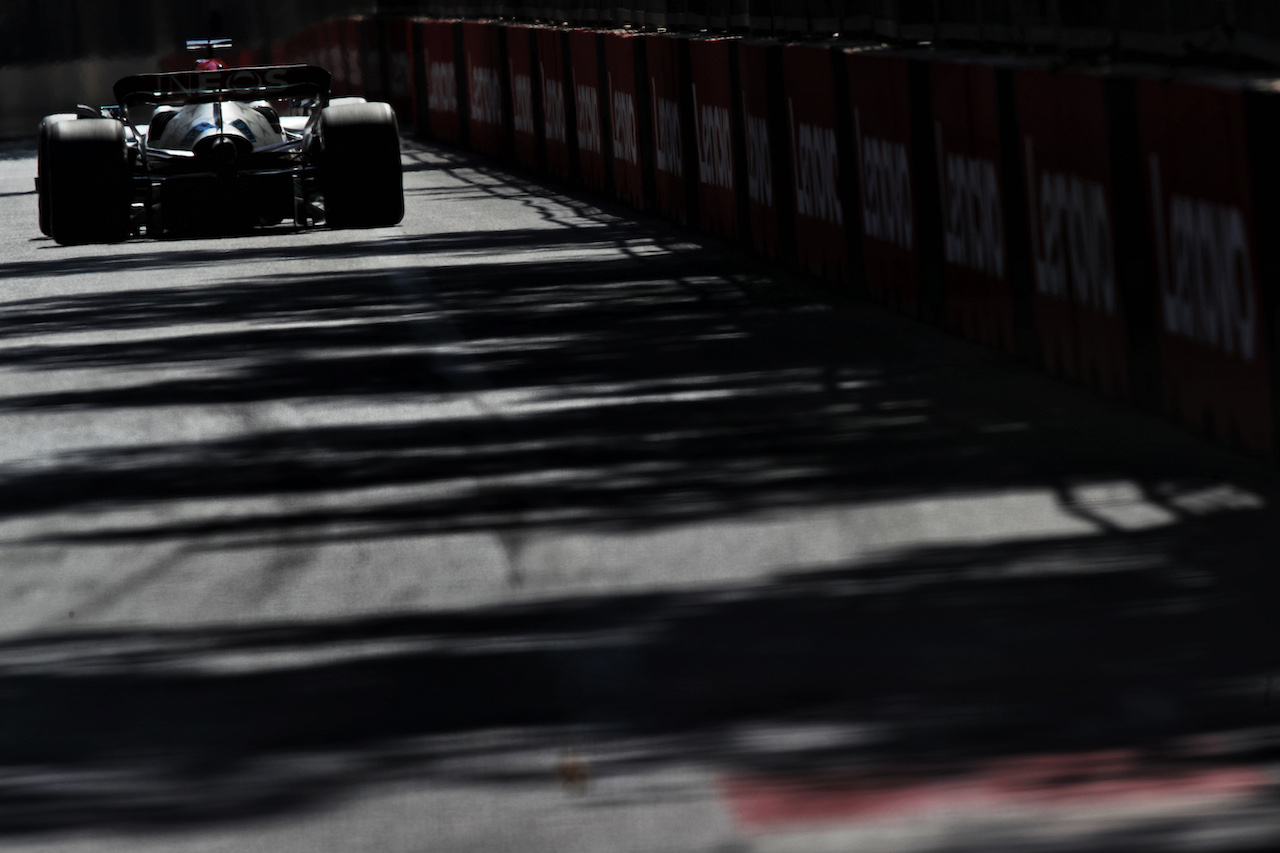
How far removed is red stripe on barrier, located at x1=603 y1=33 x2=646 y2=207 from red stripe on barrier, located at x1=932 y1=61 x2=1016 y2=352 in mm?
9302

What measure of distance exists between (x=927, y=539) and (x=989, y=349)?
4626mm

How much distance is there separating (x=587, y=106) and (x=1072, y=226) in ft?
47.8

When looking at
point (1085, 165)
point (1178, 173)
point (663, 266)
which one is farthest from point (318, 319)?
point (1178, 173)

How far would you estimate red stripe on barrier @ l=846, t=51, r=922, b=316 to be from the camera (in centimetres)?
1351

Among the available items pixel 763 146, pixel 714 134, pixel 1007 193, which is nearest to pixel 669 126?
pixel 714 134

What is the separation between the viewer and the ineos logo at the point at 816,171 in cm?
1519

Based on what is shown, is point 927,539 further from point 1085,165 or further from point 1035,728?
point 1085,165

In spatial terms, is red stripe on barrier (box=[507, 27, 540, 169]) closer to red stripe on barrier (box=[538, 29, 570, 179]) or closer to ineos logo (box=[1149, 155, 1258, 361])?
red stripe on barrier (box=[538, 29, 570, 179])

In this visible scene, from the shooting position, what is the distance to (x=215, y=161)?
1995 centimetres

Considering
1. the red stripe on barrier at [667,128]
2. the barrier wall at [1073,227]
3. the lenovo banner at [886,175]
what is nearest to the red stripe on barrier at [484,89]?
the red stripe on barrier at [667,128]

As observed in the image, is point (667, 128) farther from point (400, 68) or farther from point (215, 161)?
point (400, 68)

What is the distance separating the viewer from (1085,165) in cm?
1058

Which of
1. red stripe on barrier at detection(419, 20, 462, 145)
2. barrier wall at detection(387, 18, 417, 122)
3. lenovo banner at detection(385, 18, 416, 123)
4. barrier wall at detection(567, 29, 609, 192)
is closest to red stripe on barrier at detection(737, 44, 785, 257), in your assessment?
barrier wall at detection(567, 29, 609, 192)

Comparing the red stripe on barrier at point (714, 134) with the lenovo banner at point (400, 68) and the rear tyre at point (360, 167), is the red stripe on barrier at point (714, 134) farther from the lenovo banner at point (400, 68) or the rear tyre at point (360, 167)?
the lenovo banner at point (400, 68)
